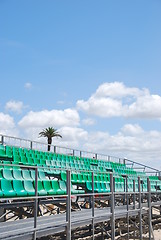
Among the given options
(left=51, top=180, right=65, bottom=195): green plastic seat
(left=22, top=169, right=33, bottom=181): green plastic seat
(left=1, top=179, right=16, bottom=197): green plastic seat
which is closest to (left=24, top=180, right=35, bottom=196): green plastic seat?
(left=22, top=169, right=33, bottom=181): green plastic seat

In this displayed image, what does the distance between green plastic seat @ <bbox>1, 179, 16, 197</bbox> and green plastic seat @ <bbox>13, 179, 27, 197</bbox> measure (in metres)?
0.10

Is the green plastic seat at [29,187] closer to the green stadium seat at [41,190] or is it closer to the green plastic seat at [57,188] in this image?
the green stadium seat at [41,190]

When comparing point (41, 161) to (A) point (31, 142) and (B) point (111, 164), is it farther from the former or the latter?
(B) point (111, 164)

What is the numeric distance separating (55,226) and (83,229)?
660 centimetres

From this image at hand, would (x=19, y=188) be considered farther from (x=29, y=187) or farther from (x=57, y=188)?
(x=57, y=188)

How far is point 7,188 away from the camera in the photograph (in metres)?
6.55

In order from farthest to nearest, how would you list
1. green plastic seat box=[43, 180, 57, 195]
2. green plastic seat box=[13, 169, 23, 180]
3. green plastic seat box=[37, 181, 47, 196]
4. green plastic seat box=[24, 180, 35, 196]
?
green plastic seat box=[43, 180, 57, 195] → green plastic seat box=[13, 169, 23, 180] → green plastic seat box=[37, 181, 47, 196] → green plastic seat box=[24, 180, 35, 196]

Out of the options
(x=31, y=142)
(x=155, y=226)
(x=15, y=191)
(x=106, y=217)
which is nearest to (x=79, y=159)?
(x=31, y=142)

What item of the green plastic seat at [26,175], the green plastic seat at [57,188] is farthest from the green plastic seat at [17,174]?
the green plastic seat at [57,188]

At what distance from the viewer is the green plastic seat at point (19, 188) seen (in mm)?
6676

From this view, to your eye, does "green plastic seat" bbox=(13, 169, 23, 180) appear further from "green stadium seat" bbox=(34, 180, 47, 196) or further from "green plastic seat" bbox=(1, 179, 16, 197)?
"green plastic seat" bbox=(1, 179, 16, 197)

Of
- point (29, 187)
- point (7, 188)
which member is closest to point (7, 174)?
point (29, 187)

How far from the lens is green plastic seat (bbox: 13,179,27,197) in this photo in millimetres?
6676

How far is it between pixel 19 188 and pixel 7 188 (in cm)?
34
